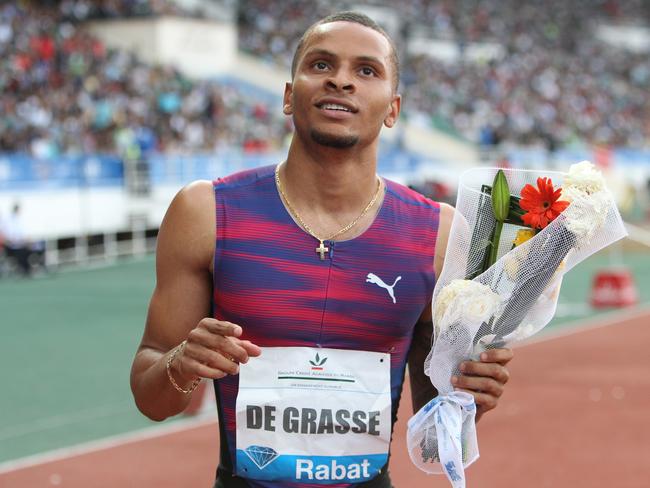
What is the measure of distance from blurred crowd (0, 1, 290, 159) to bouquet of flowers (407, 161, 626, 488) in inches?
641

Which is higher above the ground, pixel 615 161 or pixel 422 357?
pixel 422 357

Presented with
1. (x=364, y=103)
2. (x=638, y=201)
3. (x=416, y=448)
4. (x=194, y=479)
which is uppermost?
(x=364, y=103)

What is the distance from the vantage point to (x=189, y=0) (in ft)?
95.9

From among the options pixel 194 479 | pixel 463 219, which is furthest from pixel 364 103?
pixel 194 479

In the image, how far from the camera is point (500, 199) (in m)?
2.57

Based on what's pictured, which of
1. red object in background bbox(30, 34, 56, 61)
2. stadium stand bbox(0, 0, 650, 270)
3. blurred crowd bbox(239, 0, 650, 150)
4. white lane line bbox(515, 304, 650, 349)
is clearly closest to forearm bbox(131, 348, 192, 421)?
white lane line bbox(515, 304, 650, 349)

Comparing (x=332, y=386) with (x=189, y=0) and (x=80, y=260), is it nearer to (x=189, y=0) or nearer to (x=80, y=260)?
(x=80, y=260)

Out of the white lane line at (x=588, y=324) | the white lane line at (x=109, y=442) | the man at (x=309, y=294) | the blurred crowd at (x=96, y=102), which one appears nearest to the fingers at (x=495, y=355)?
the man at (x=309, y=294)

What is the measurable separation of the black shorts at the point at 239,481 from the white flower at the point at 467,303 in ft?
1.87

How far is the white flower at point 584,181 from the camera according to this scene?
99.0 inches

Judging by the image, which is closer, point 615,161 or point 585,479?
point 585,479

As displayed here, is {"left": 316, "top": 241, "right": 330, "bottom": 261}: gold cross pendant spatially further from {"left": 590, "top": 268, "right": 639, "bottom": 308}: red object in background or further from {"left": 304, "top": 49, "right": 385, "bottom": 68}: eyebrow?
{"left": 590, "top": 268, "right": 639, "bottom": 308}: red object in background

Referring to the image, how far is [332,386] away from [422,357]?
0.36m

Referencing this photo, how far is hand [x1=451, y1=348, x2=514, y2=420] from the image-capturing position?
101 inches
